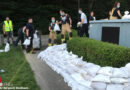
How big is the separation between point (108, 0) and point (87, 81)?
25.4 metres

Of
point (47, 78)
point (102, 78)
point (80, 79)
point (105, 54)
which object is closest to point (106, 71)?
point (102, 78)

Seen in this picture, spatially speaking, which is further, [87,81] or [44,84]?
[44,84]

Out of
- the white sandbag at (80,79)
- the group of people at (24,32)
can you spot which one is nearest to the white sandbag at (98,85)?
the white sandbag at (80,79)

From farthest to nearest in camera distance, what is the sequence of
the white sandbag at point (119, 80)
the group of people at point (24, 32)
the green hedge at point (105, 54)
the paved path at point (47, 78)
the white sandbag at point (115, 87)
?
the group of people at point (24, 32), the green hedge at point (105, 54), the paved path at point (47, 78), the white sandbag at point (119, 80), the white sandbag at point (115, 87)

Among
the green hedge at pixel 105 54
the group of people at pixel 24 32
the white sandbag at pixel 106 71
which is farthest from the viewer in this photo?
the group of people at pixel 24 32

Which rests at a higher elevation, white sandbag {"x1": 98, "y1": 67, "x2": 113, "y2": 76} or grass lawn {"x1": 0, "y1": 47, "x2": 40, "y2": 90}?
white sandbag {"x1": 98, "y1": 67, "x2": 113, "y2": 76}

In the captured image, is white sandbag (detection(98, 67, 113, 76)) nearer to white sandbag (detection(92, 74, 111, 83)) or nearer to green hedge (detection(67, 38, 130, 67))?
white sandbag (detection(92, 74, 111, 83))

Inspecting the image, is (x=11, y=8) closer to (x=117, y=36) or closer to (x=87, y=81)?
(x=117, y=36)

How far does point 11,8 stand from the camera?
21.2m

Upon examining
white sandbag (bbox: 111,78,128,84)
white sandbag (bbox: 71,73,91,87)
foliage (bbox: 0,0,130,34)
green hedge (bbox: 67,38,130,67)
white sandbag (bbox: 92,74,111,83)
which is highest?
foliage (bbox: 0,0,130,34)

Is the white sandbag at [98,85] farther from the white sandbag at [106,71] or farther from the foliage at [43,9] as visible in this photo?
the foliage at [43,9]

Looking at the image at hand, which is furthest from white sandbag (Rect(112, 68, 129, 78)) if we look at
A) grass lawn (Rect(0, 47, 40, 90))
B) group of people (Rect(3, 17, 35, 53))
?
group of people (Rect(3, 17, 35, 53))

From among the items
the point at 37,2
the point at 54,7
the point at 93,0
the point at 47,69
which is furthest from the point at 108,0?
the point at 47,69

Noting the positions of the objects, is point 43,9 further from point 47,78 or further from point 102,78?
point 102,78
